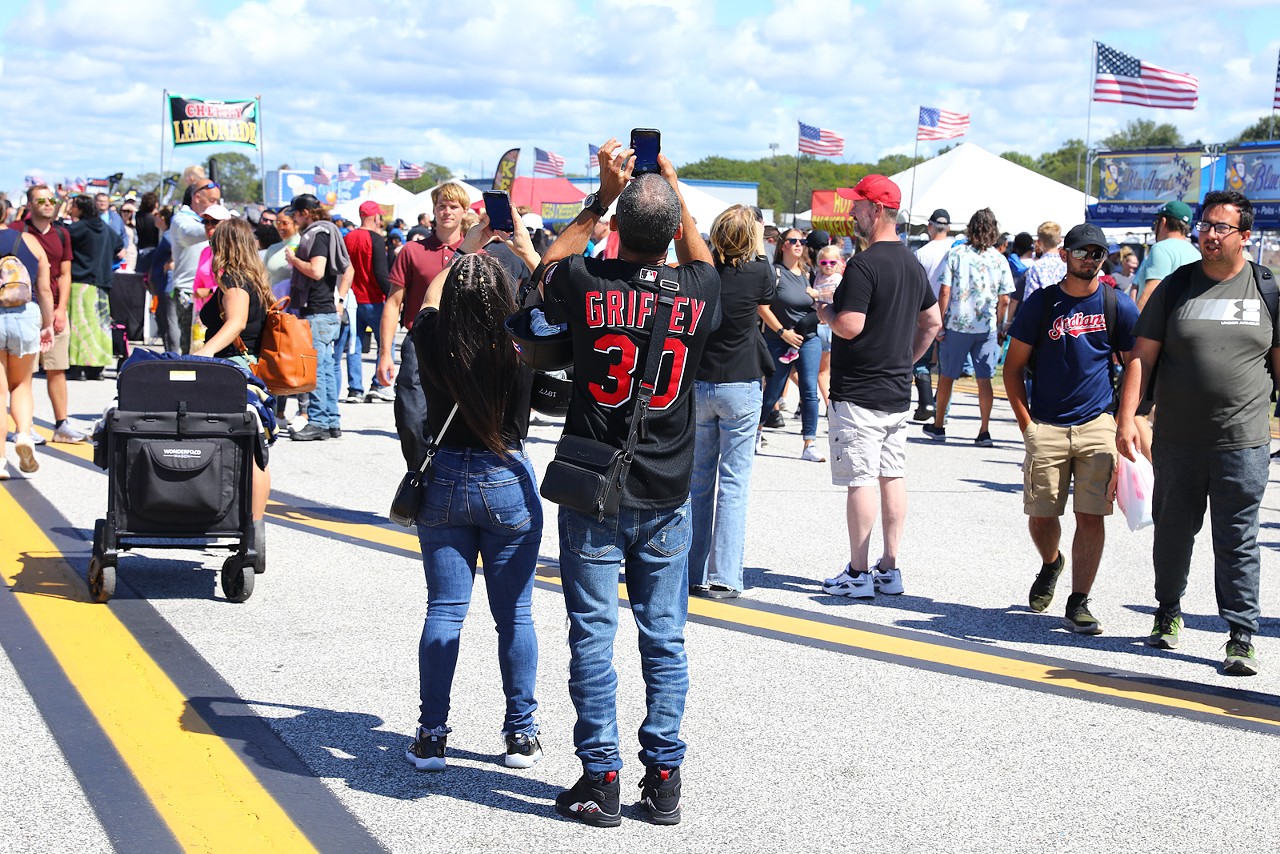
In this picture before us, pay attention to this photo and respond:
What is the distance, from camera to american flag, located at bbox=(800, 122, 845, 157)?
3566cm

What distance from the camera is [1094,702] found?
17.2ft

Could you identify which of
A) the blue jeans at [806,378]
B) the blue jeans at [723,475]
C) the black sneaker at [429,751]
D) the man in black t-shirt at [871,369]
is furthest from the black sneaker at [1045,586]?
the blue jeans at [806,378]

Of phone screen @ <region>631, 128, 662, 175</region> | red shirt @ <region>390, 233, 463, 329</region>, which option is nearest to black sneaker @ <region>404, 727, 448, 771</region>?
phone screen @ <region>631, 128, 662, 175</region>

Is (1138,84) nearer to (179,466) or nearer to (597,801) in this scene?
(179,466)

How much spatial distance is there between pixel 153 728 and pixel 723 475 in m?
3.09

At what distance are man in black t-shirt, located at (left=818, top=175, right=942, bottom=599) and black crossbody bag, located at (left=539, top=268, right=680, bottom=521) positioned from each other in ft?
9.84

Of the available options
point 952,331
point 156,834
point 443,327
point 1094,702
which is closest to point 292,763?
point 156,834

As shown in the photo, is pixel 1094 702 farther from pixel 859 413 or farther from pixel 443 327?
pixel 443 327

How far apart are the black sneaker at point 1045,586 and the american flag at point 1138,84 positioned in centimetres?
2219

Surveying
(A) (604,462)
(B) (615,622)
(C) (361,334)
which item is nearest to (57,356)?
(C) (361,334)

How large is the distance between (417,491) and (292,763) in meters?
0.95

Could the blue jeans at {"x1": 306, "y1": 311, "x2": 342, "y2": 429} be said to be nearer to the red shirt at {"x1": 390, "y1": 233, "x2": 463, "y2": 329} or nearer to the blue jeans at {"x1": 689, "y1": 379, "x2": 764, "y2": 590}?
the red shirt at {"x1": 390, "y1": 233, "x2": 463, "y2": 329}

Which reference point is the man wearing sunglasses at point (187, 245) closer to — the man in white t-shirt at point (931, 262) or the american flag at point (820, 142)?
the man in white t-shirt at point (931, 262)

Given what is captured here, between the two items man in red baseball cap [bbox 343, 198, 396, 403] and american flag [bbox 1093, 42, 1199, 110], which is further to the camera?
american flag [bbox 1093, 42, 1199, 110]
